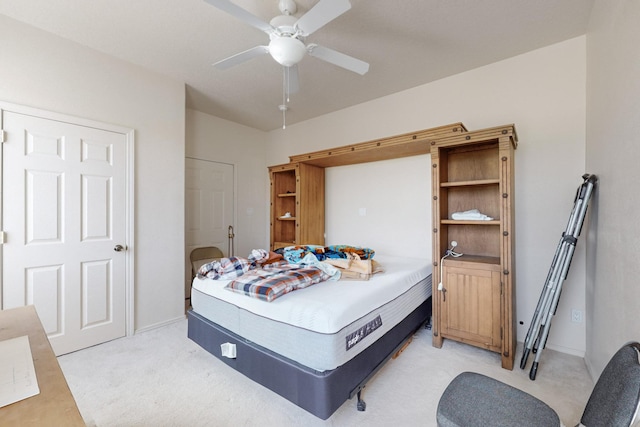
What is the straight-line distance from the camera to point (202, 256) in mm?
3924

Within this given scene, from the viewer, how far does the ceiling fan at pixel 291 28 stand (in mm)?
1575

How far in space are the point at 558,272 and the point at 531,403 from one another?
134 centimetres

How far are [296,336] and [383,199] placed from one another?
7.90 feet

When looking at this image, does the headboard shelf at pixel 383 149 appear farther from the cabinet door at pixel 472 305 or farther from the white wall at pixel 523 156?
the cabinet door at pixel 472 305

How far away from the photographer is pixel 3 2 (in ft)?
6.82

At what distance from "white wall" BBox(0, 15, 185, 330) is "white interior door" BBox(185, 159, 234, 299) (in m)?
0.75

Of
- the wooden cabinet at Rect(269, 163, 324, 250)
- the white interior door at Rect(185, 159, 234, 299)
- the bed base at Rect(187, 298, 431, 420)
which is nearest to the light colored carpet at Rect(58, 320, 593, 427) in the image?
the bed base at Rect(187, 298, 431, 420)

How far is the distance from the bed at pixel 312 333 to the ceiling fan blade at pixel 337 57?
1.64 m

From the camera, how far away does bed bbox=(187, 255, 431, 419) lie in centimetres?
152

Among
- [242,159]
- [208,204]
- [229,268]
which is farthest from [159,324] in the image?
[242,159]

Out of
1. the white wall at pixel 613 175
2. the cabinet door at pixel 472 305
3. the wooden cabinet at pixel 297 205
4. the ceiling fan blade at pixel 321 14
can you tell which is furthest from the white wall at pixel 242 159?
the white wall at pixel 613 175

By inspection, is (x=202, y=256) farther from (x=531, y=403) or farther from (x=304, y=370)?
(x=531, y=403)

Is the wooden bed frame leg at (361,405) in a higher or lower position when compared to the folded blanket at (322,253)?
lower

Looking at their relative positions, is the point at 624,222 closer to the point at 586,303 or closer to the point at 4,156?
the point at 586,303
